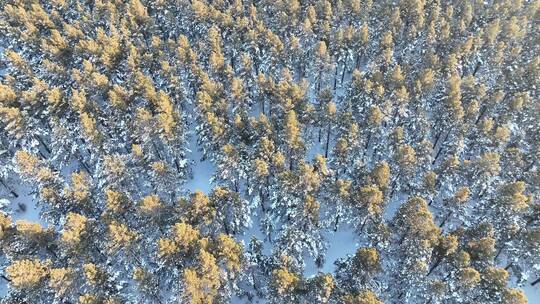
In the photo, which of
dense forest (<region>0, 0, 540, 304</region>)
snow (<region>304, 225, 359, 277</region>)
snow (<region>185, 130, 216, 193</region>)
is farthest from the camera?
snow (<region>185, 130, 216, 193</region>)

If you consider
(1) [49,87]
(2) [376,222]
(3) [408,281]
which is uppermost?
(1) [49,87]

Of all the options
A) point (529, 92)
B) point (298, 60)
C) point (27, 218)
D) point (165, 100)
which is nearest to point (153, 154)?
point (165, 100)

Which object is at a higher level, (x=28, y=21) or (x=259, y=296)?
(x=28, y=21)

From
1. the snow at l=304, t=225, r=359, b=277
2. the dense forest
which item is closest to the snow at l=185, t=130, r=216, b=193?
the dense forest

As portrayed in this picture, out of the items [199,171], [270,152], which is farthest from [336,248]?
[199,171]

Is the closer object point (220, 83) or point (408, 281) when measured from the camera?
point (408, 281)

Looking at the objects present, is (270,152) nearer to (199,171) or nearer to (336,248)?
(336,248)

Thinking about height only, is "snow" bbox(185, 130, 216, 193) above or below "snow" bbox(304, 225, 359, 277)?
above

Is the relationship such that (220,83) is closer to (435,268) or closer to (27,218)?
(27,218)

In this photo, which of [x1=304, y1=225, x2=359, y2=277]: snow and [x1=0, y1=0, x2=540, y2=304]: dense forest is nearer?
[x1=0, y1=0, x2=540, y2=304]: dense forest

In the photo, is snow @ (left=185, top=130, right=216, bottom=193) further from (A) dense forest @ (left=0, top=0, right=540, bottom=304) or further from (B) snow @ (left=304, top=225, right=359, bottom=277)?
(B) snow @ (left=304, top=225, right=359, bottom=277)
